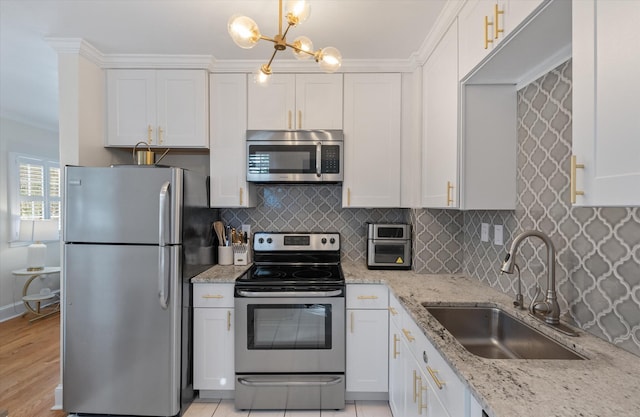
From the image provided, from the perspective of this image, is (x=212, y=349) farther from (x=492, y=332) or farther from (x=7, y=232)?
(x=7, y=232)

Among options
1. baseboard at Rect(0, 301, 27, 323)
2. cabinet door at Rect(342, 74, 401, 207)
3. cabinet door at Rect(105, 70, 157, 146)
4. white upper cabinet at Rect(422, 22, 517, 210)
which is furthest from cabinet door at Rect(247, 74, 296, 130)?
baseboard at Rect(0, 301, 27, 323)

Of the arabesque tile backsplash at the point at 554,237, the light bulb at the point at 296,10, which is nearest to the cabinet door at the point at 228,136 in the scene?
the light bulb at the point at 296,10

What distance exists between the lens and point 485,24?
1331 mm

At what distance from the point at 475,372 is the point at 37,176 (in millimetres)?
5486

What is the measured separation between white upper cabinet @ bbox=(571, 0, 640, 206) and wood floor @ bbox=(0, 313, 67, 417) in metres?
3.07

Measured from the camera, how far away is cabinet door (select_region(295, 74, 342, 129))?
238 centimetres

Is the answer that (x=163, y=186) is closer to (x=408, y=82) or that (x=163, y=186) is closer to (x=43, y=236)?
(x=408, y=82)

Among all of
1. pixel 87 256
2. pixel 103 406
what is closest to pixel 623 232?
pixel 87 256

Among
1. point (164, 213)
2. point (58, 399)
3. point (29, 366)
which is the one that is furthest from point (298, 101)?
point (29, 366)

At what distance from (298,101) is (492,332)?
1.93m

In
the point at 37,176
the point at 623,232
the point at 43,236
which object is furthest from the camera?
the point at 37,176

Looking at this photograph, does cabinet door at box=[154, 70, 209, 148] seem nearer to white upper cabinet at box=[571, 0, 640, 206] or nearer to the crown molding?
the crown molding

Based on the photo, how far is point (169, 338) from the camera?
195cm

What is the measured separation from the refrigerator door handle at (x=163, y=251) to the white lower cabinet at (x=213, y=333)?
9.4 inches
